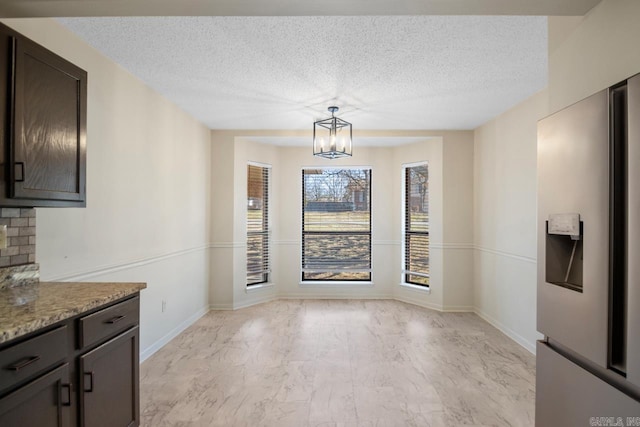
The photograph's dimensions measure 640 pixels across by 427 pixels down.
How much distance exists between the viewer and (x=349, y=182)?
6.21 meters

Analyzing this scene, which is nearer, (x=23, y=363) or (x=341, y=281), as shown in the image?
(x=23, y=363)

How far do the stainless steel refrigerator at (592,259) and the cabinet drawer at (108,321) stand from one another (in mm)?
2141

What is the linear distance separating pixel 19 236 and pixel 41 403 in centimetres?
113

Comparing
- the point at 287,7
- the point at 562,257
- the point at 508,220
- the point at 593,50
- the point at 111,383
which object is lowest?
the point at 111,383

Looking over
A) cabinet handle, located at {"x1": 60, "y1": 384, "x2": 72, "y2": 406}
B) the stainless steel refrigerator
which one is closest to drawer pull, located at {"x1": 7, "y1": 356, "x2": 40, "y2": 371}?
cabinet handle, located at {"x1": 60, "y1": 384, "x2": 72, "y2": 406}

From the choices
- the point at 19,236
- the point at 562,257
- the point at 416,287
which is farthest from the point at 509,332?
the point at 19,236

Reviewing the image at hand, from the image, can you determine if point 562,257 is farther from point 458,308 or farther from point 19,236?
point 458,308

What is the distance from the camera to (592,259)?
4.80ft

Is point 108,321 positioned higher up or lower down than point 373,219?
lower down

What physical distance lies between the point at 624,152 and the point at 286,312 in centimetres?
444

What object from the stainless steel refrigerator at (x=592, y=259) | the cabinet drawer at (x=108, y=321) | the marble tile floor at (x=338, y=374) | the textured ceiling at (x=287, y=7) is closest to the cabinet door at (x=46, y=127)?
the textured ceiling at (x=287, y=7)

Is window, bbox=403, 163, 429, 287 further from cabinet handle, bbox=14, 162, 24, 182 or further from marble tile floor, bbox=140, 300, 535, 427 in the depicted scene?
cabinet handle, bbox=14, 162, 24, 182

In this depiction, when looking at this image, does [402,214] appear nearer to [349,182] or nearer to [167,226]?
[349,182]

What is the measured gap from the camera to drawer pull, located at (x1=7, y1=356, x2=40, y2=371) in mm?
1278
